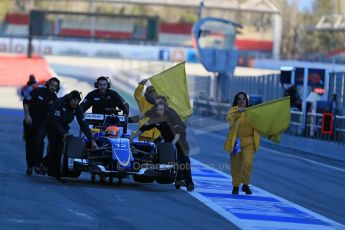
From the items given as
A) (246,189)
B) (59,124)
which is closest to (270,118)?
(246,189)

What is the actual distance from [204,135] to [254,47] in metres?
79.4

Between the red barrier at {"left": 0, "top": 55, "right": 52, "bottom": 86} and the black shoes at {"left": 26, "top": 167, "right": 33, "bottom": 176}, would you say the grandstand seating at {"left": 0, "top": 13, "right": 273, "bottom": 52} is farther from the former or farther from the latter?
the black shoes at {"left": 26, "top": 167, "right": 33, "bottom": 176}

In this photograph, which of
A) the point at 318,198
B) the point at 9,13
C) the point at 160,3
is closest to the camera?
the point at 318,198

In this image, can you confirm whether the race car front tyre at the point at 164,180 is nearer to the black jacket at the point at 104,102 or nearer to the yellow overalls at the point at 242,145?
A: the yellow overalls at the point at 242,145

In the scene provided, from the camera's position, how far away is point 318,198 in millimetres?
18500

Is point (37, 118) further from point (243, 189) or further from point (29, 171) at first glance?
point (243, 189)

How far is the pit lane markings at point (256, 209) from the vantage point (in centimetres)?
1432

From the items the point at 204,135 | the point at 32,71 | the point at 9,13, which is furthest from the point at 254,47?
the point at 204,135

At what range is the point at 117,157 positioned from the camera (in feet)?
55.3

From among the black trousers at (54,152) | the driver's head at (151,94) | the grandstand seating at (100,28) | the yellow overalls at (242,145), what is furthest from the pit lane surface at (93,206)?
the grandstand seating at (100,28)

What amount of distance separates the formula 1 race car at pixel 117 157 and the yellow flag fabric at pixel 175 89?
167cm

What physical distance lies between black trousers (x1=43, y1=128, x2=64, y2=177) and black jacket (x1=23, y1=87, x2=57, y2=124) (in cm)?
80

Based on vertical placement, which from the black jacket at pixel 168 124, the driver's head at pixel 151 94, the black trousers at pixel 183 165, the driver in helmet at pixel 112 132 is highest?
the driver's head at pixel 151 94

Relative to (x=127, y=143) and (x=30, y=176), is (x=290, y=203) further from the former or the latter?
(x=30, y=176)
